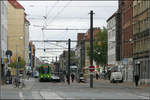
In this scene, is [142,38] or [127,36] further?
[127,36]

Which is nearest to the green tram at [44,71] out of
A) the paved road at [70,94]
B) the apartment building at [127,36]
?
the apartment building at [127,36]

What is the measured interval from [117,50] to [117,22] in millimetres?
6008

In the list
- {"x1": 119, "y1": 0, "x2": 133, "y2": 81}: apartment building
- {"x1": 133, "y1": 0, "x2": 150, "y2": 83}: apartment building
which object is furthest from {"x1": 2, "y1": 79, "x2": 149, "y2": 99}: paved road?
{"x1": 119, "y1": 0, "x2": 133, "y2": 81}: apartment building

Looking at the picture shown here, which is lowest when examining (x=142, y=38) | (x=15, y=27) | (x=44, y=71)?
(x=44, y=71)

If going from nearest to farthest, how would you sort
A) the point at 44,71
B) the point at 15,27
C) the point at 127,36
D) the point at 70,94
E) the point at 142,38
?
the point at 70,94 < the point at 142,38 < the point at 44,71 < the point at 127,36 < the point at 15,27

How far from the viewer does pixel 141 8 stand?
260 feet

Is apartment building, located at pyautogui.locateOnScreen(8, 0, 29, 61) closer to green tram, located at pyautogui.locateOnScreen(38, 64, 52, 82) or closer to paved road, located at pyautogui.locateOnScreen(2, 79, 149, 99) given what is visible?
green tram, located at pyautogui.locateOnScreen(38, 64, 52, 82)

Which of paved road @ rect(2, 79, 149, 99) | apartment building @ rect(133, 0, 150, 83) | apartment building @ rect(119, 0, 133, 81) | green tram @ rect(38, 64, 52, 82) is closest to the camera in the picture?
paved road @ rect(2, 79, 149, 99)

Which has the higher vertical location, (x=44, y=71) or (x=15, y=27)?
(x=15, y=27)

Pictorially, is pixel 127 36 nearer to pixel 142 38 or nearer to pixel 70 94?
pixel 142 38

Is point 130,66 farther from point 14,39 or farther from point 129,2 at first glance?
point 14,39

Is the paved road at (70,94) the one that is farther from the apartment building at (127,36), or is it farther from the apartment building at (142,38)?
the apartment building at (127,36)

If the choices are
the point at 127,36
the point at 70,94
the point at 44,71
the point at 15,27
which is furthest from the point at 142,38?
the point at 15,27

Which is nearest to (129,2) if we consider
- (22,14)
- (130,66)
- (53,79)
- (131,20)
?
(131,20)
